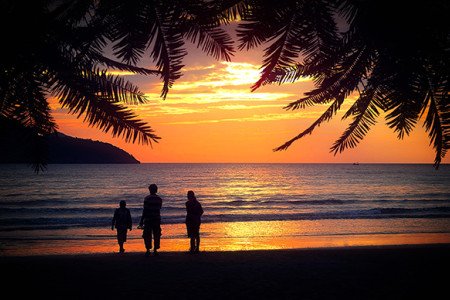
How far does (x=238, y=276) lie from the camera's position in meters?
8.92

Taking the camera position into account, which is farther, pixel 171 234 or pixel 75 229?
pixel 75 229

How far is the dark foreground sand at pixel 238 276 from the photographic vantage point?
24.6 feet

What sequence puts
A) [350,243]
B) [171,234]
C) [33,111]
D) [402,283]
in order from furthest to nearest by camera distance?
[171,234], [350,243], [402,283], [33,111]

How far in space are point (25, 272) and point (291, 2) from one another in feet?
36.5

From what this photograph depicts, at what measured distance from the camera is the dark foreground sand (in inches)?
295

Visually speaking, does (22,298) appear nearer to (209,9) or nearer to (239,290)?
(239,290)

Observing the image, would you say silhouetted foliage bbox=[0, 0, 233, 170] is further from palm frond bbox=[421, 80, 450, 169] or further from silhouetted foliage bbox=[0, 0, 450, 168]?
palm frond bbox=[421, 80, 450, 169]

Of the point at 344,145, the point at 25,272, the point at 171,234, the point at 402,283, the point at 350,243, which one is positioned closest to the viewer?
the point at 344,145

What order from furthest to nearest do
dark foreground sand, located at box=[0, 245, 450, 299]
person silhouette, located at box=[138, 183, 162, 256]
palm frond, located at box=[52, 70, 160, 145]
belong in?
1. person silhouette, located at box=[138, 183, 162, 256]
2. dark foreground sand, located at box=[0, 245, 450, 299]
3. palm frond, located at box=[52, 70, 160, 145]

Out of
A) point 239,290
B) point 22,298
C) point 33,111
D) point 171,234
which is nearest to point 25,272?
point 22,298

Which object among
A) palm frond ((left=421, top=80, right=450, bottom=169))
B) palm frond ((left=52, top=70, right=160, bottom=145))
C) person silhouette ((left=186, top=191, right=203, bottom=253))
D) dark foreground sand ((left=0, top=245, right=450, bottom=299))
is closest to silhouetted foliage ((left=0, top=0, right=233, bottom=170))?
palm frond ((left=52, top=70, right=160, bottom=145))

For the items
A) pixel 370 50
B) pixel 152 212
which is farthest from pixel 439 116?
pixel 152 212

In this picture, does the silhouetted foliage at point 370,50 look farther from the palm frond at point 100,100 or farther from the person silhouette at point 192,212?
the person silhouette at point 192,212

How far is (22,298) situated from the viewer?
730 centimetres
